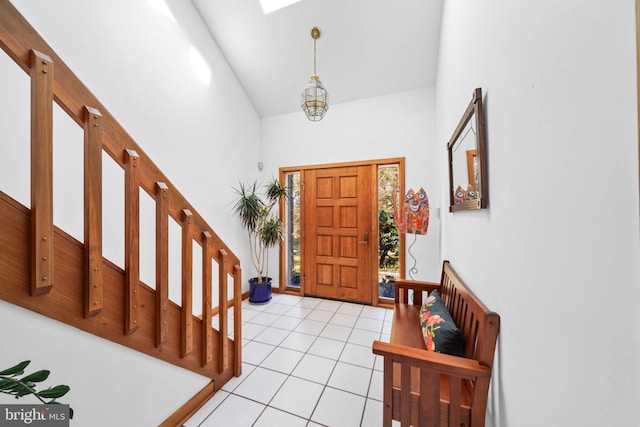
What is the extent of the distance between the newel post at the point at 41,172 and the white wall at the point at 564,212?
160cm

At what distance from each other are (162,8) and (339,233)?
3.39 meters

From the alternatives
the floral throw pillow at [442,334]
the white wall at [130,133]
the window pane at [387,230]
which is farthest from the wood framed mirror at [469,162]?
the white wall at [130,133]

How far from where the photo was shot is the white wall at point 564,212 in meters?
0.45

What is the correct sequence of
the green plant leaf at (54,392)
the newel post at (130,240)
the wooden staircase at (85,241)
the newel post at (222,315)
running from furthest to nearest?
the newel post at (222,315) < the newel post at (130,240) < the wooden staircase at (85,241) < the green plant leaf at (54,392)

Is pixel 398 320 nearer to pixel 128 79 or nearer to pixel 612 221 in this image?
pixel 612 221

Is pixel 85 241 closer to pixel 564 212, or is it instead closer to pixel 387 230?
pixel 564 212

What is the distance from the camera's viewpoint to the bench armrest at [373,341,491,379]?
1061 mm

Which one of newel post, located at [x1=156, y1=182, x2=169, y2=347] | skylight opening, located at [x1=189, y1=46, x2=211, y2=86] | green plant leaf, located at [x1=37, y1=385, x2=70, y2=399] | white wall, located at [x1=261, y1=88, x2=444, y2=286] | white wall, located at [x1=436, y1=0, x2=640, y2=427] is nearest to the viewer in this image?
white wall, located at [x1=436, y1=0, x2=640, y2=427]

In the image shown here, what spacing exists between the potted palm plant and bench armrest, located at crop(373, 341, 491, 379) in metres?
2.70

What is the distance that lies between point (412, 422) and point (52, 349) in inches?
70.3

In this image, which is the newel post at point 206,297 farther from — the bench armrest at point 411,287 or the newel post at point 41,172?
the bench armrest at point 411,287

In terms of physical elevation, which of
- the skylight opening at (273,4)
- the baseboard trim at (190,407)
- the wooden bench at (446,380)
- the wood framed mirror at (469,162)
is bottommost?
the baseboard trim at (190,407)

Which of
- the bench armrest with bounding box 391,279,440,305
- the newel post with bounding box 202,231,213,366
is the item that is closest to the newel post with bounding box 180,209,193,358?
the newel post with bounding box 202,231,213,366

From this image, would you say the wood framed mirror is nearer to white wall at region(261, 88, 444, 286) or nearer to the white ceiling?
white wall at region(261, 88, 444, 286)
